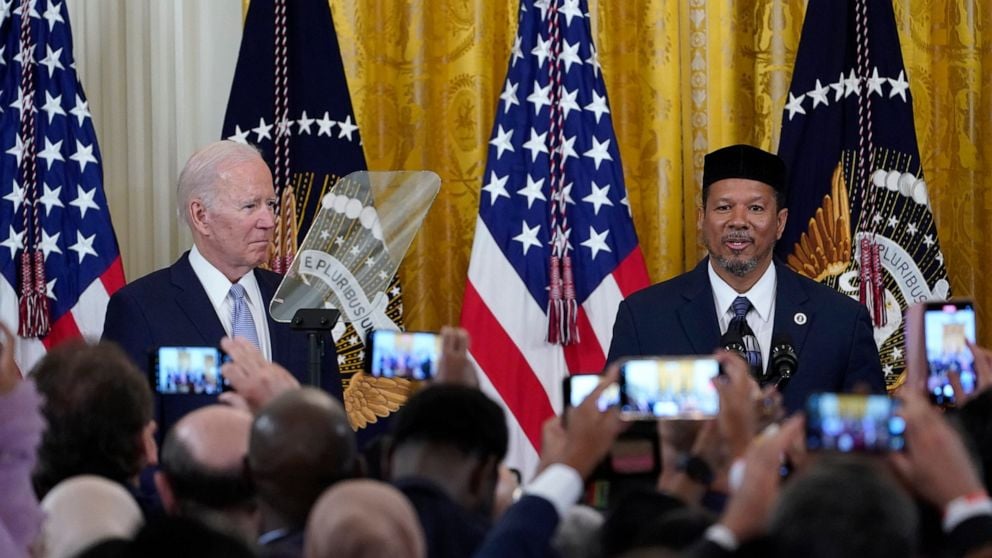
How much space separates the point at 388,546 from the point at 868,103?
4.24 m

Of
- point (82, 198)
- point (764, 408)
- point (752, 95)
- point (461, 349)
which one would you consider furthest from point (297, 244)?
point (764, 408)

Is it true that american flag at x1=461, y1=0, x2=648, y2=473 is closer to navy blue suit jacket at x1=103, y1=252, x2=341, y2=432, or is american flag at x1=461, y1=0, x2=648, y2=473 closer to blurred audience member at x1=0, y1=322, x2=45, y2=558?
navy blue suit jacket at x1=103, y1=252, x2=341, y2=432

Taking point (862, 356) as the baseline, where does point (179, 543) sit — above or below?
below

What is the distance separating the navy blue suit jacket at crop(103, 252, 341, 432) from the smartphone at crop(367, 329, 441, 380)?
1.20m

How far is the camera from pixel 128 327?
4551mm

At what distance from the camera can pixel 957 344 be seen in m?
3.42

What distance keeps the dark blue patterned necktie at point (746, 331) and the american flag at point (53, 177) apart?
7.62 feet

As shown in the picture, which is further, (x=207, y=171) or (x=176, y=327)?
(x=207, y=171)

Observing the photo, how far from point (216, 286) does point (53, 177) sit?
135cm

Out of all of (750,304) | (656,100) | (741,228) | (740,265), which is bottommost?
(750,304)

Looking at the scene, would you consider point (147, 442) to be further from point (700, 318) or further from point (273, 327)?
point (700, 318)

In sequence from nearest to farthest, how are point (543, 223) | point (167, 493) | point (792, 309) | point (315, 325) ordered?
point (167, 493), point (315, 325), point (792, 309), point (543, 223)

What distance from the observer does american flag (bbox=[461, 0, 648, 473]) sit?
5.81 meters

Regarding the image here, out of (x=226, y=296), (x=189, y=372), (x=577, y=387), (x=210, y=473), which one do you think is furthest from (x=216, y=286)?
(x=210, y=473)
